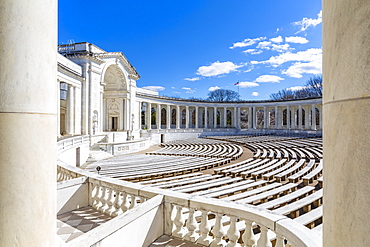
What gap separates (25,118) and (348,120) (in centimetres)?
383

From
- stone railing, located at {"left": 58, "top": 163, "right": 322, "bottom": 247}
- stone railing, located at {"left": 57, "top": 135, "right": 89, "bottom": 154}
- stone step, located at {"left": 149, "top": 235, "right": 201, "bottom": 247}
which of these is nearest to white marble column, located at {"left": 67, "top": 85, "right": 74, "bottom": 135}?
stone railing, located at {"left": 57, "top": 135, "right": 89, "bottom": 154}

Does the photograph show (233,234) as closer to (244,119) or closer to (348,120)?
(348,120)

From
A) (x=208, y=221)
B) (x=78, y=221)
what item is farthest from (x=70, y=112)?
(x=208, y=221)

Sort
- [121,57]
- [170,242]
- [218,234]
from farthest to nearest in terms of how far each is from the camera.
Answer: [121,57], [170,242], [218,234]

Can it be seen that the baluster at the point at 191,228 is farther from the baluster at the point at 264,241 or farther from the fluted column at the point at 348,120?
the fluted column at the point at 348,120

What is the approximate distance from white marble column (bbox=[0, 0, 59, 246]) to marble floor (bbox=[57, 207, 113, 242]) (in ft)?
11.7

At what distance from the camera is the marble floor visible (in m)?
6.27

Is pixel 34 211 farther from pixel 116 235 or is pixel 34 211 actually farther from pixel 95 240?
pixel 116 235

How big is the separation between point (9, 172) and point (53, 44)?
1925 millimetres

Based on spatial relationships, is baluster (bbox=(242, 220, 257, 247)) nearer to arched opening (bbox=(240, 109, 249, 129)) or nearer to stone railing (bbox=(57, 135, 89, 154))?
stone railing (bbox=(57, 135, 89, 154))

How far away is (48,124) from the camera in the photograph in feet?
10.6

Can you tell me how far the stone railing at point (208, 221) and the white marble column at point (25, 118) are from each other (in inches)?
132

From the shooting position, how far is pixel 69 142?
78.0 feet

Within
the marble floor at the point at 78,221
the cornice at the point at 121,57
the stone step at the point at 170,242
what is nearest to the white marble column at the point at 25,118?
the stone step at the point at 170,242
